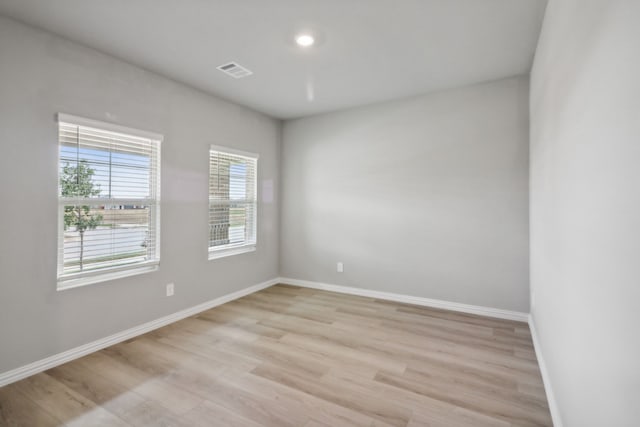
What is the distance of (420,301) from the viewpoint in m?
3.79

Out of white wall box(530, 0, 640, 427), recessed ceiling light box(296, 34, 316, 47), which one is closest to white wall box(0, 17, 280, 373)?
recessed ceiling light box(296, 34, 316, 47)

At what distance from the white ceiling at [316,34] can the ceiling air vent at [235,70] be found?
0.08 m

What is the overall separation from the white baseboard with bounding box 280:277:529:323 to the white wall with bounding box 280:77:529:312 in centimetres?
6

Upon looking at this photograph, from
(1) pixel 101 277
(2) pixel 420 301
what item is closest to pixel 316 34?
(1) pixel 101 277

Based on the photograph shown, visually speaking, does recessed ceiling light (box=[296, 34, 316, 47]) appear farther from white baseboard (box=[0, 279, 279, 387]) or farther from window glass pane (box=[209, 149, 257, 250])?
white baseboard (box=[0, 279, 279, 387])

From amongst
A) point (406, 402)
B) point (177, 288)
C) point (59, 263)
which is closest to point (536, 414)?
point (406, 402)

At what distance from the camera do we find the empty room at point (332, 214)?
132 centimetres

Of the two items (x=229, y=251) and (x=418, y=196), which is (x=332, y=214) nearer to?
(x=418, y=196)

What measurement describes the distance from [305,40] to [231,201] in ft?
7.28

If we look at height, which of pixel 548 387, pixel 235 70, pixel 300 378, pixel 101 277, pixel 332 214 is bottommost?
pixel 300 378

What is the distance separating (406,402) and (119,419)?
175cm

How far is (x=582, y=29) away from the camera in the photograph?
50.1 inches

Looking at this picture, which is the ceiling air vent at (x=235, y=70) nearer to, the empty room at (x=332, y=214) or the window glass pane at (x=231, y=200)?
the empty room at (x=332, y=214)

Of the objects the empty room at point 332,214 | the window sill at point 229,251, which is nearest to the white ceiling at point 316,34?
the empty room at point 332,214
